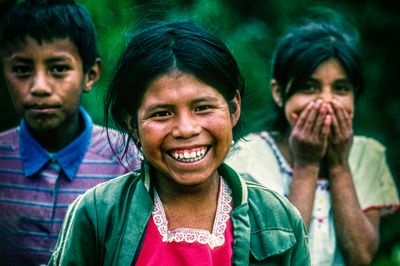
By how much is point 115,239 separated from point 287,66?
152 cm

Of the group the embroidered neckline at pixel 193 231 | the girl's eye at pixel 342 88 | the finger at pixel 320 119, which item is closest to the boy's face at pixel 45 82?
the embroidered neckline at pixel 193 231

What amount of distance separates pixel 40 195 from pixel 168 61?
1.14 m

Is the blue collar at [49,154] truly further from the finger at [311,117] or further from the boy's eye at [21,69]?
the finger at [311,117]

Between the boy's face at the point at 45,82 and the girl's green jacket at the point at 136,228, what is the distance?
799 mm

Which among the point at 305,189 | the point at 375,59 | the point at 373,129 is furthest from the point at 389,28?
the point at 305,189

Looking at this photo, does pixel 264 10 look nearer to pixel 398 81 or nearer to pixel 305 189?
pixel 398 81

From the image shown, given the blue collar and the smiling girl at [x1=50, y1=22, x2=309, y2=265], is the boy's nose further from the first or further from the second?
the smiling girl at [x1=50, y1=22, x2=309, y2=265]

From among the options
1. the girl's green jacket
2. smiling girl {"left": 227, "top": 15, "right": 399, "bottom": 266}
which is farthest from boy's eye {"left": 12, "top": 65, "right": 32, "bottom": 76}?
smiling girl {"left": 227, "top": 15, "right": 399, "bottom": 266}

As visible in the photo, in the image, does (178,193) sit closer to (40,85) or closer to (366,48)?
(40,85)

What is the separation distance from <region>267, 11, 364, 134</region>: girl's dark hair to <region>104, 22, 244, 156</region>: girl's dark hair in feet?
2.95

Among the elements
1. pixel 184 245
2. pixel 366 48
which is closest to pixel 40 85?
pixel 184 245

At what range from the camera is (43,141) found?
11.5ft

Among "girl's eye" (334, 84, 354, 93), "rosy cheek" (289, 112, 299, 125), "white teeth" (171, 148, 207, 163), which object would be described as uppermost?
"girl's eye" (334, 84, 354, 93)

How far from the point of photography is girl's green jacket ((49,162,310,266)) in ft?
8.34
